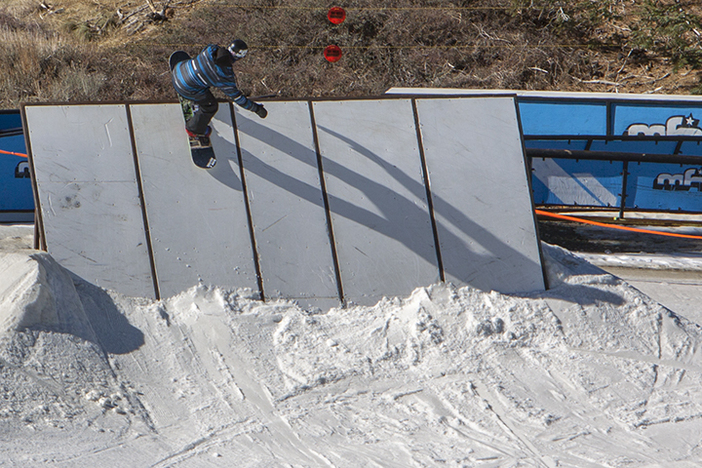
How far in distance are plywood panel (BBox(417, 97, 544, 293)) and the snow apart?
30 centimetres

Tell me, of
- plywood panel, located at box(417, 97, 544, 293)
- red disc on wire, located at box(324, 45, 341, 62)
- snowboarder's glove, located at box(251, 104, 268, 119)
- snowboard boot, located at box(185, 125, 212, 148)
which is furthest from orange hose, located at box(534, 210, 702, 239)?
red disc on wire, located at box(324, 45, 341, 62)

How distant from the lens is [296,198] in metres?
6.13

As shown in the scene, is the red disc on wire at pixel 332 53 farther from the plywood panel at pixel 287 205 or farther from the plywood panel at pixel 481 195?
the plywood panel at pixel 287 205

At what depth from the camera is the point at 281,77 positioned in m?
15.2

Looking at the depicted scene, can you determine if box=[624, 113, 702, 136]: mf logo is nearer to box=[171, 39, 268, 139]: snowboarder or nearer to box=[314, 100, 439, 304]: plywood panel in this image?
box=[314, 100, 439, 304]: plywood panel

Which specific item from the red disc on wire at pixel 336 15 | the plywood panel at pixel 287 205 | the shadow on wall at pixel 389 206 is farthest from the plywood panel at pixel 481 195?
the red disc on wire at pixel 336 15

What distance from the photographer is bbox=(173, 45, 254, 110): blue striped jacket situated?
18.5 feet

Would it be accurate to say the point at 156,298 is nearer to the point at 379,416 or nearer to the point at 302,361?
the point at 302,361

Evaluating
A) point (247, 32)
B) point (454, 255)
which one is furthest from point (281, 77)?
point (454, 255)

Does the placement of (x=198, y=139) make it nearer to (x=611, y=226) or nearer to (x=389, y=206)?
(x=389, y=206)

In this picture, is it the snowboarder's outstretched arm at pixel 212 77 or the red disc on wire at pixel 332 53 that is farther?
the red disc on wire at pixel 332 53

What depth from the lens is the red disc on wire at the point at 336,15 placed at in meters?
15.5

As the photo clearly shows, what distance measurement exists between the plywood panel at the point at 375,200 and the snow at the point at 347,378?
29 centimetres

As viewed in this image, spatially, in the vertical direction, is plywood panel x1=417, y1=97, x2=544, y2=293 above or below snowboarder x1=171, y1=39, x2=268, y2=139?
below
